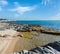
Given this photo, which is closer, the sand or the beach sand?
the sand

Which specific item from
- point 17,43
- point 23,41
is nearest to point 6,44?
point 17,43

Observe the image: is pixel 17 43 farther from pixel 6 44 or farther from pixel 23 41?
pixel 6 44

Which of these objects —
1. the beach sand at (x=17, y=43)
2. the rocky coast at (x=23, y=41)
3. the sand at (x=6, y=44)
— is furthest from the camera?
the beach sand at (x=17, y=43)

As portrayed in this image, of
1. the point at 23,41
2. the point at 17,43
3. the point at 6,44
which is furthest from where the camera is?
the point at 23,41

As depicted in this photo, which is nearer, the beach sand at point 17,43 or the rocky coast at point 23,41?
the rocky coast at point 23,41

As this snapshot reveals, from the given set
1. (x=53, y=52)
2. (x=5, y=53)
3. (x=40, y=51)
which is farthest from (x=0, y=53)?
(x=53, y=52)

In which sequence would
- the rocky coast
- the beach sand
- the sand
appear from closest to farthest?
1. the sand
2. the rocky coast
3. the beach sand

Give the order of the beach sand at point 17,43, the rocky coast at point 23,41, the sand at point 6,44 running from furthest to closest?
the beach sand at point 17,43 < the rocky coast at point 23,41 < the sand at point 6,44

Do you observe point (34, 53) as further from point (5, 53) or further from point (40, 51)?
point (5, 53)

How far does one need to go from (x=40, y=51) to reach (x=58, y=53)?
67.0 inches

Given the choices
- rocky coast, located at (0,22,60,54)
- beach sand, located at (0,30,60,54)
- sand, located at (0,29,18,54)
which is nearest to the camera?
sand, located at (0,29,18,54)

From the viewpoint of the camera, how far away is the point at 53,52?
14.8 metres

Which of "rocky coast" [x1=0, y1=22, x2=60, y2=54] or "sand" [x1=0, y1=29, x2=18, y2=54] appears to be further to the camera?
"rocky coast" [x1=0, y1=22, x2=60, y2=54]

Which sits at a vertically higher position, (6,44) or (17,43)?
(6,44)
